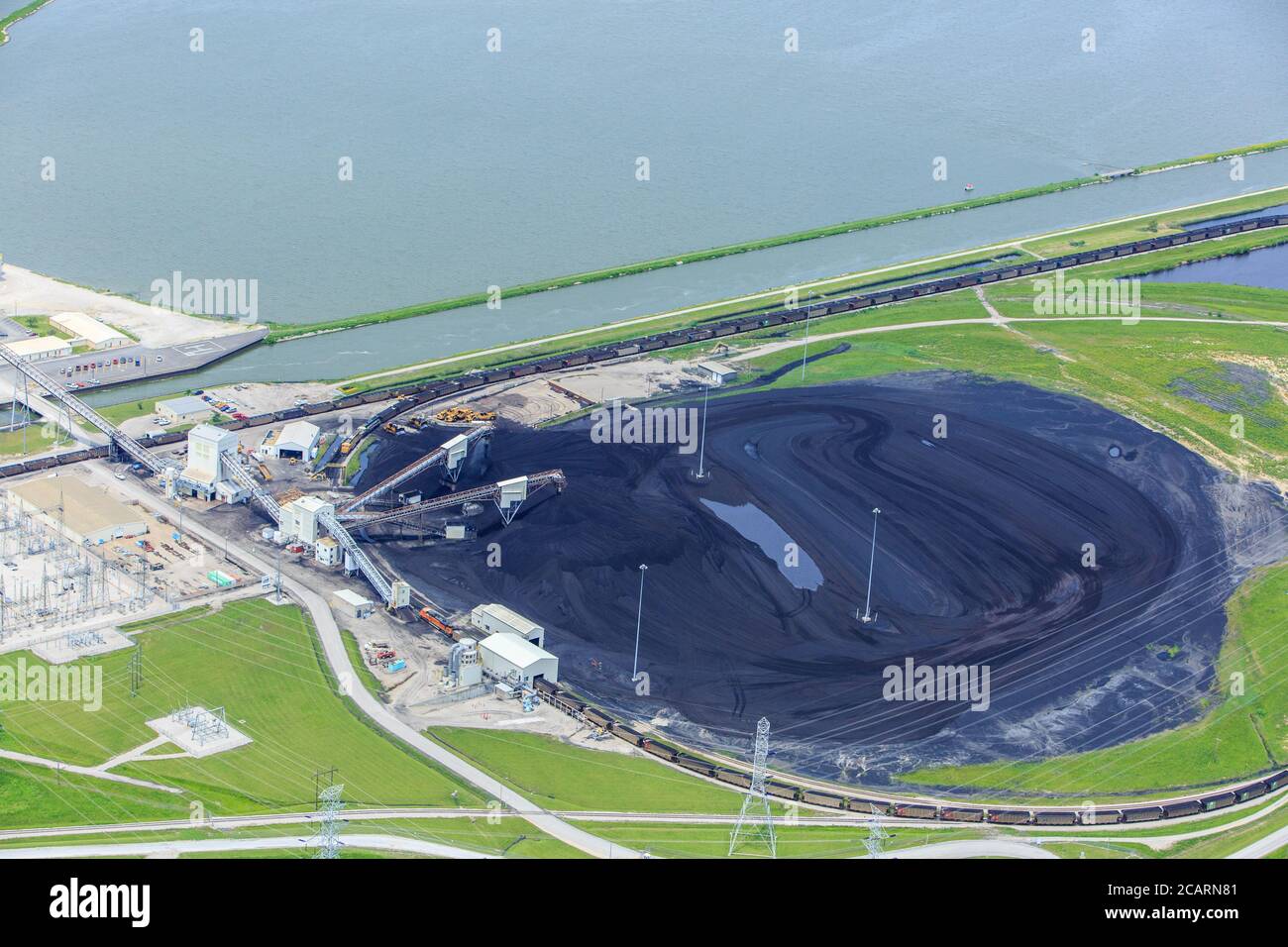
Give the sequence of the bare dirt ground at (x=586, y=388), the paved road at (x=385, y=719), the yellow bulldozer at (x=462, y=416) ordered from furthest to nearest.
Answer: the bare dirt ground at (x=586, y=388), the yellow bulldozer at (x=462, y=416), the paved road at (x=385, y=719)

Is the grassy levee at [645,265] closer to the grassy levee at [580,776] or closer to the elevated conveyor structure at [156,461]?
the elevated conveyor structure at [156,461]

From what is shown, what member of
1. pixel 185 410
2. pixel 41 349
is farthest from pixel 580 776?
pixel 41 349

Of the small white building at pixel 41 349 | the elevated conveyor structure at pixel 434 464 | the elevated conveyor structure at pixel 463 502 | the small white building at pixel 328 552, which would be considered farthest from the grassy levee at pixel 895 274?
the small white building at pixel 328 552

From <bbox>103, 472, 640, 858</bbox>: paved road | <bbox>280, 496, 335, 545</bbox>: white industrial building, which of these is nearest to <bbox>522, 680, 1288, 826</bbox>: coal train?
<bbox>103, 472, 640, 858</bbox>: paved road

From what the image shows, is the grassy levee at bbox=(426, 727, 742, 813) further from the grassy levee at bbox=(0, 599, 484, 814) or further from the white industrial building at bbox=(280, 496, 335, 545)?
the white industrial building at bbox=(280, 496, 335, 545)

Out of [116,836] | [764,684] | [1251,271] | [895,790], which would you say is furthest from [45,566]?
[1251,271]

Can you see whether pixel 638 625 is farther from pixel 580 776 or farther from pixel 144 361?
pixel 144 361
